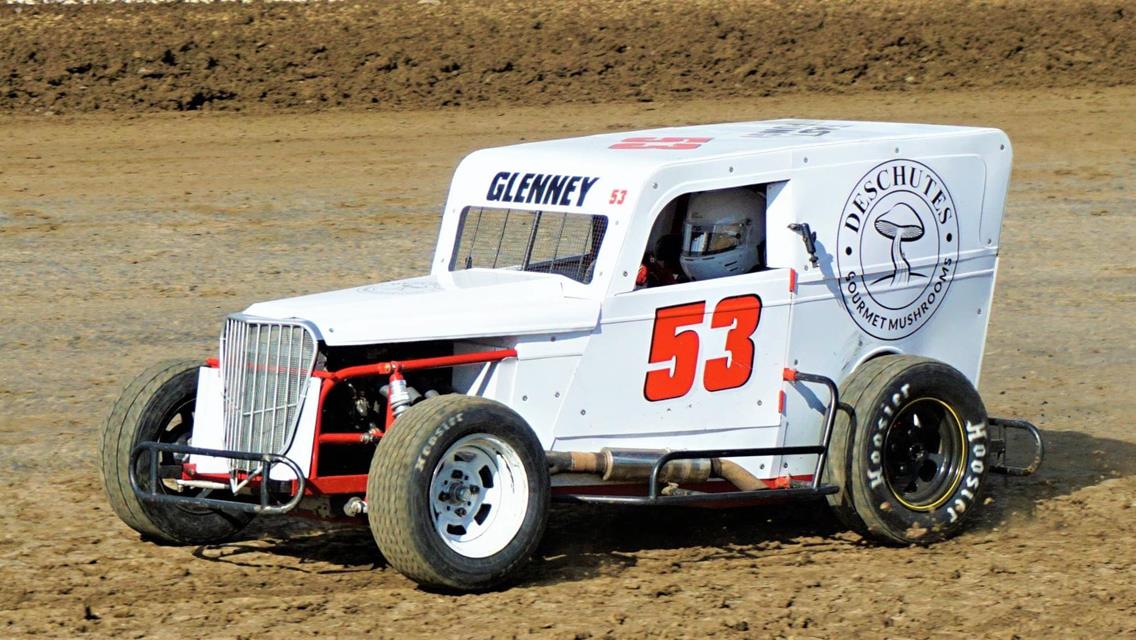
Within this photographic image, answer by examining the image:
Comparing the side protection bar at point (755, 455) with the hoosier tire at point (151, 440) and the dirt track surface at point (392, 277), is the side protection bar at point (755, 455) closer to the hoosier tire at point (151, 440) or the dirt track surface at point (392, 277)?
the dirt track surface at point (392, 277)

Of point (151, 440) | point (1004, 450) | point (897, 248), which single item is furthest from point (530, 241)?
point (1004, 450)

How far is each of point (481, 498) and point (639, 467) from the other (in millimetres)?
822

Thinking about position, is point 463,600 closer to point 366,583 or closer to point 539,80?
point 366,583

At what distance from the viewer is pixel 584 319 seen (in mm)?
7824

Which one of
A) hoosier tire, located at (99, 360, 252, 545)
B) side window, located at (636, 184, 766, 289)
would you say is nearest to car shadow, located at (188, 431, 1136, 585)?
hoosier tire, located at (99, 360, 252, 545)

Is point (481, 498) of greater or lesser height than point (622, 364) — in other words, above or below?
below

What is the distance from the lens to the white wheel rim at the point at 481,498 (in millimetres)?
7426

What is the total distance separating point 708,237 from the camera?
8.48 meters

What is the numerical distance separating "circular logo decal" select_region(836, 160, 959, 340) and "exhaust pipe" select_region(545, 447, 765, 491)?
106cm

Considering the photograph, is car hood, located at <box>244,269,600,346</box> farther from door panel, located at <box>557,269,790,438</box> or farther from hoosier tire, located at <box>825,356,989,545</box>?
hoosier tire, located at <box>825,356,989,545</box>

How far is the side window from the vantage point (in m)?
8.47

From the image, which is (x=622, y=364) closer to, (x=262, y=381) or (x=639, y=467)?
(x=639, y=467)

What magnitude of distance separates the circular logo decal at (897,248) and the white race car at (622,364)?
1cm

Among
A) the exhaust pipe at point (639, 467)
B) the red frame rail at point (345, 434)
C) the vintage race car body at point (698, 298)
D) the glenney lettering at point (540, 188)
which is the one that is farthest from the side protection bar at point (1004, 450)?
the red frame rail at point (345, 434)
